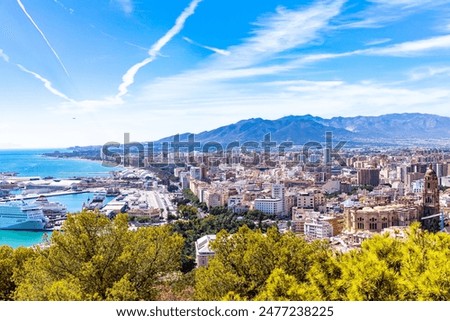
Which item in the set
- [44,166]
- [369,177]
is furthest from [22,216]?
[369,177]

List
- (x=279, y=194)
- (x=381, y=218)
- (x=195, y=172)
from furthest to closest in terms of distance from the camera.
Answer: (x=279, y=194) < (x=195, y=172) < (x=381, y=218)

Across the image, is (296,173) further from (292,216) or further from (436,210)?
(436,210)

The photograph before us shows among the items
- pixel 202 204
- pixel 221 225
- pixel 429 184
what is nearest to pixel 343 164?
pixel 429 184

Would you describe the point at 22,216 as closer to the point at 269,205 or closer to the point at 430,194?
the point at 269,205

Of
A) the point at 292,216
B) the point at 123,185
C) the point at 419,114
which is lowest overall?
the point at 292,216

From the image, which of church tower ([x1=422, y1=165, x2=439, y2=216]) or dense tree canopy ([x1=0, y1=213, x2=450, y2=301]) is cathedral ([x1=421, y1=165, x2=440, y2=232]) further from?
dense tree canopy ([x1=0, y1=213, x2=450, y2=301])

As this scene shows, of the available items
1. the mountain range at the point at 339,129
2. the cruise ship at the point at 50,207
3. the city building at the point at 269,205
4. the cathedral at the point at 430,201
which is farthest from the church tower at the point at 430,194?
the cruise ship at the point at 50,207
